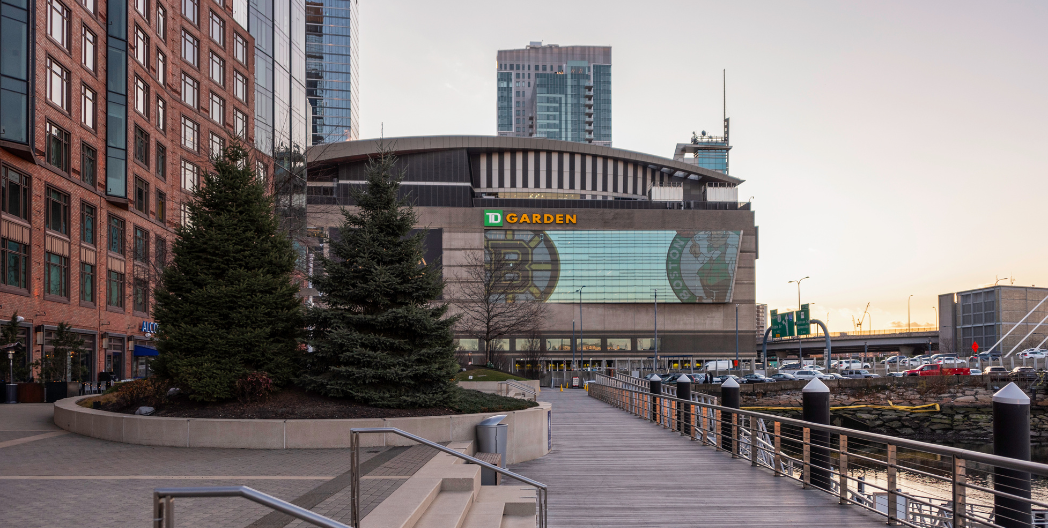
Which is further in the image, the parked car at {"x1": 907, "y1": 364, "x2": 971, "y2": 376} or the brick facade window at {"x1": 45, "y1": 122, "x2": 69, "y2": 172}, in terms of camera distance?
the parked car at {"x1": 907, "y1": 364, "x2": 971, "y2": 376}

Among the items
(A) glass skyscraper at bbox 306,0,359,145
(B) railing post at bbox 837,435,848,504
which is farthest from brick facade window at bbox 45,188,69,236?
(A) glass skyscraper at bbox 306,0,359,145

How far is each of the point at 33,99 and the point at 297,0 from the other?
36.1 meters

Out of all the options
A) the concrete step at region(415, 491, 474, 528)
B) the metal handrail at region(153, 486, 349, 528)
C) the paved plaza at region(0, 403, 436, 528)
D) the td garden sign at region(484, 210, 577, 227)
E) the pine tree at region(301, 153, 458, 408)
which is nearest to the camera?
the metal handrail at region(153, 486, 349, 528)

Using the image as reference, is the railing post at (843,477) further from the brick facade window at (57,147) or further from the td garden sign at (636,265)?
the td garden sign at (636,265)

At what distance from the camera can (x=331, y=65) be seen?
17475 cm

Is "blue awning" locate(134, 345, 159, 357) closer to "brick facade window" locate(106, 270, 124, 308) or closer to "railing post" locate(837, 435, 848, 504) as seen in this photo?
"brick facade window" locate(106, 270, 124, 308)

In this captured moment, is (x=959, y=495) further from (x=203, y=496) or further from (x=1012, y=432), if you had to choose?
(x=203, y=496)

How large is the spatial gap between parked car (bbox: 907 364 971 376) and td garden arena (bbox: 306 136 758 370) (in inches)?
1365

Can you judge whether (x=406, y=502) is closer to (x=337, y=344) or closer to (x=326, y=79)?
(x=337, y=344)

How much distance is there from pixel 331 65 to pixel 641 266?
337ft

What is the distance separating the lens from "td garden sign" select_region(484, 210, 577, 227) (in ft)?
336

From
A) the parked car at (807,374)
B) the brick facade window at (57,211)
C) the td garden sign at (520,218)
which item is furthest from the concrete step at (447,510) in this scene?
the td garden sign at (520,218)

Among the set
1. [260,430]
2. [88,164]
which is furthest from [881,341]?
[260,430]

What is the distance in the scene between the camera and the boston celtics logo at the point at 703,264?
104812 mm
